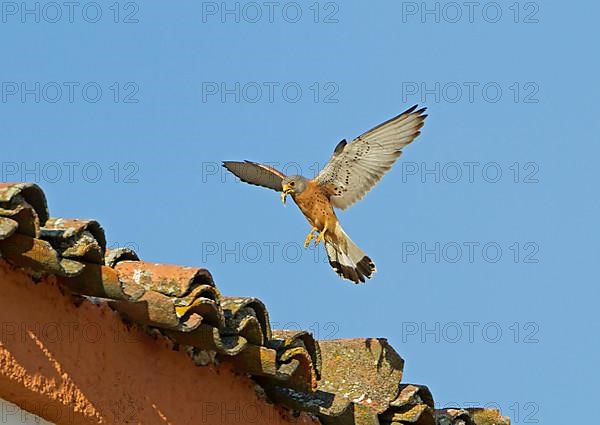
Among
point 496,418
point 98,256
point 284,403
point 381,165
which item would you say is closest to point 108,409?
point 98,256

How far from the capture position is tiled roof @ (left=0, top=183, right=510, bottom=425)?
4008 mm

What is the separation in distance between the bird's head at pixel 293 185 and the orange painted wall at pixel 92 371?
285 cm

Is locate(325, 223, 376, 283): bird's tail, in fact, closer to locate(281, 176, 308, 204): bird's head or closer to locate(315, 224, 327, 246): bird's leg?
locate(315, 224, 327, 246): bird's leg

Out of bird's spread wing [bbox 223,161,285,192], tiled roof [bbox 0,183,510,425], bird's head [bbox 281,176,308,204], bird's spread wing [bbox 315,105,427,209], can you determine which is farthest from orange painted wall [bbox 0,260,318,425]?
bird's spread wing [bbox 223,161,285,192]

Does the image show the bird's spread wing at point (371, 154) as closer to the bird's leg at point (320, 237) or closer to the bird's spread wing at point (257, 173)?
the bird's leg at point (320, 237)

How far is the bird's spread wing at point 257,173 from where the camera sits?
8.26 m

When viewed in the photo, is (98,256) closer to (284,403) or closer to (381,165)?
(284,403)

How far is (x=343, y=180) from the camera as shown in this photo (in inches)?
302

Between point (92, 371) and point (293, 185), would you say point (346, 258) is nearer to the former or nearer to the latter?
point (293, 185)

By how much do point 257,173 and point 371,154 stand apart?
112 cm

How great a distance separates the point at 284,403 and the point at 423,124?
257cm

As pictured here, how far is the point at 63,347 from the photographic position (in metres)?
4.17

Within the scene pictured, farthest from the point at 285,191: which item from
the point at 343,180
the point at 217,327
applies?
the point at 217,327

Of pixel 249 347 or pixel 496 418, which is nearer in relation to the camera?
pixel 249 347
